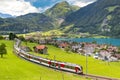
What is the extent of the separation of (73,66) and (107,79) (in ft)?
65.6

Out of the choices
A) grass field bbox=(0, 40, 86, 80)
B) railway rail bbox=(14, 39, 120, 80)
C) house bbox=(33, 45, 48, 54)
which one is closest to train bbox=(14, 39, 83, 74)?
railway rail bbox=(14, 39, 120, 80)

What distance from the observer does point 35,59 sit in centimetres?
12544

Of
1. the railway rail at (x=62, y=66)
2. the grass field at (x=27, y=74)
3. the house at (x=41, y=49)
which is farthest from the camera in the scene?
the house at (x=41, y=49)

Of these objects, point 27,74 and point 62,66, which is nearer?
point 27,74

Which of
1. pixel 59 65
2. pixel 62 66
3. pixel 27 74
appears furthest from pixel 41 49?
pixel 27 74

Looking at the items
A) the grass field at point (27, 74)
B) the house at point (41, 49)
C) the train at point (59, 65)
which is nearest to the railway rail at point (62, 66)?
the train at point (59, 65)

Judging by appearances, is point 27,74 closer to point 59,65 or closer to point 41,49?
point 59,65

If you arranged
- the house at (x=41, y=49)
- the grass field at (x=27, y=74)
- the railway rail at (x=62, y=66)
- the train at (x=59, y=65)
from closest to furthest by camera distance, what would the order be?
the grass field at (x=27, y=74)
the railway rail at (x=62, y=66)
the train at (x=59, y=65)
the house at (x=41, y=49)

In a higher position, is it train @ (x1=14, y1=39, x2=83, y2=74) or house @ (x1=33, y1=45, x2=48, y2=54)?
house @ (x1=33, y1=45, x2=48, y2=54)

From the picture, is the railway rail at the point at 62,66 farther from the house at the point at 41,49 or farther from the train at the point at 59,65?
the house at the point at 41,49

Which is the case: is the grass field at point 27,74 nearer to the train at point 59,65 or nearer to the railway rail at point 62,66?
the railway rail at point 62,66

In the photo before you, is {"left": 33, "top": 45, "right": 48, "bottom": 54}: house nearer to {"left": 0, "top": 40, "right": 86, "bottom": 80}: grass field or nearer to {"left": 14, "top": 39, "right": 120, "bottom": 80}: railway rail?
{"left": 14, "top": 39, "right": 120, "bottom": 80}: railway rail

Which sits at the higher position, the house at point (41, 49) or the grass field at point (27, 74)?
the house at point (41, 49)

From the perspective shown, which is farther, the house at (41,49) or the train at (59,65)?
the house at (41,49)
